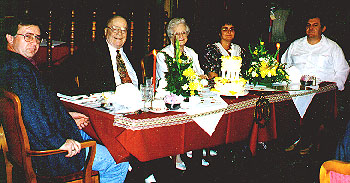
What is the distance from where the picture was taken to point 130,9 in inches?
237

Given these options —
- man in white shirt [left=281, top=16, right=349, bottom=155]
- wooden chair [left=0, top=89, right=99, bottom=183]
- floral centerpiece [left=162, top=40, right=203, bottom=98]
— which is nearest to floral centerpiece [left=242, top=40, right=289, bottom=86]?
man in white shirt [left=281, top=16, right=349, bottom=155]

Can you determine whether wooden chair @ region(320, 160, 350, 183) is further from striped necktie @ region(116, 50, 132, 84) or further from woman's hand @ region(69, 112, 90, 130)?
striped necktie @ region(116, 50, 132, 84)

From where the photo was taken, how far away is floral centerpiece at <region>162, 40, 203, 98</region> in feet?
8.63

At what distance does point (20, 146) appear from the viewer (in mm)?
1919

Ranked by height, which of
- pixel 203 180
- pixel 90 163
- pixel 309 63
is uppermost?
pixel 309 63

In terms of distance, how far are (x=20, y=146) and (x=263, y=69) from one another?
8.32 ft

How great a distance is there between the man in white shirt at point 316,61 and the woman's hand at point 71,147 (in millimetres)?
2959

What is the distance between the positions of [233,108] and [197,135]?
436mm

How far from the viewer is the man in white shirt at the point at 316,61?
4.35 meters

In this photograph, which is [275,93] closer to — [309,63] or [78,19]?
[309,63]

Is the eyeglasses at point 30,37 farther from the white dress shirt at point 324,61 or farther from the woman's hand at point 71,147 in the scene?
the white dress shirt at point 324,61

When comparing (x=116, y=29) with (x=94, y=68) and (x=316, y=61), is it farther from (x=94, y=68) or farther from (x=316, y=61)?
(x=316, y=61)

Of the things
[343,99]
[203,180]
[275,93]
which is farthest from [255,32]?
[203,180]

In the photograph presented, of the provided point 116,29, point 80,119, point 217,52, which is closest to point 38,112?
point 80,119
